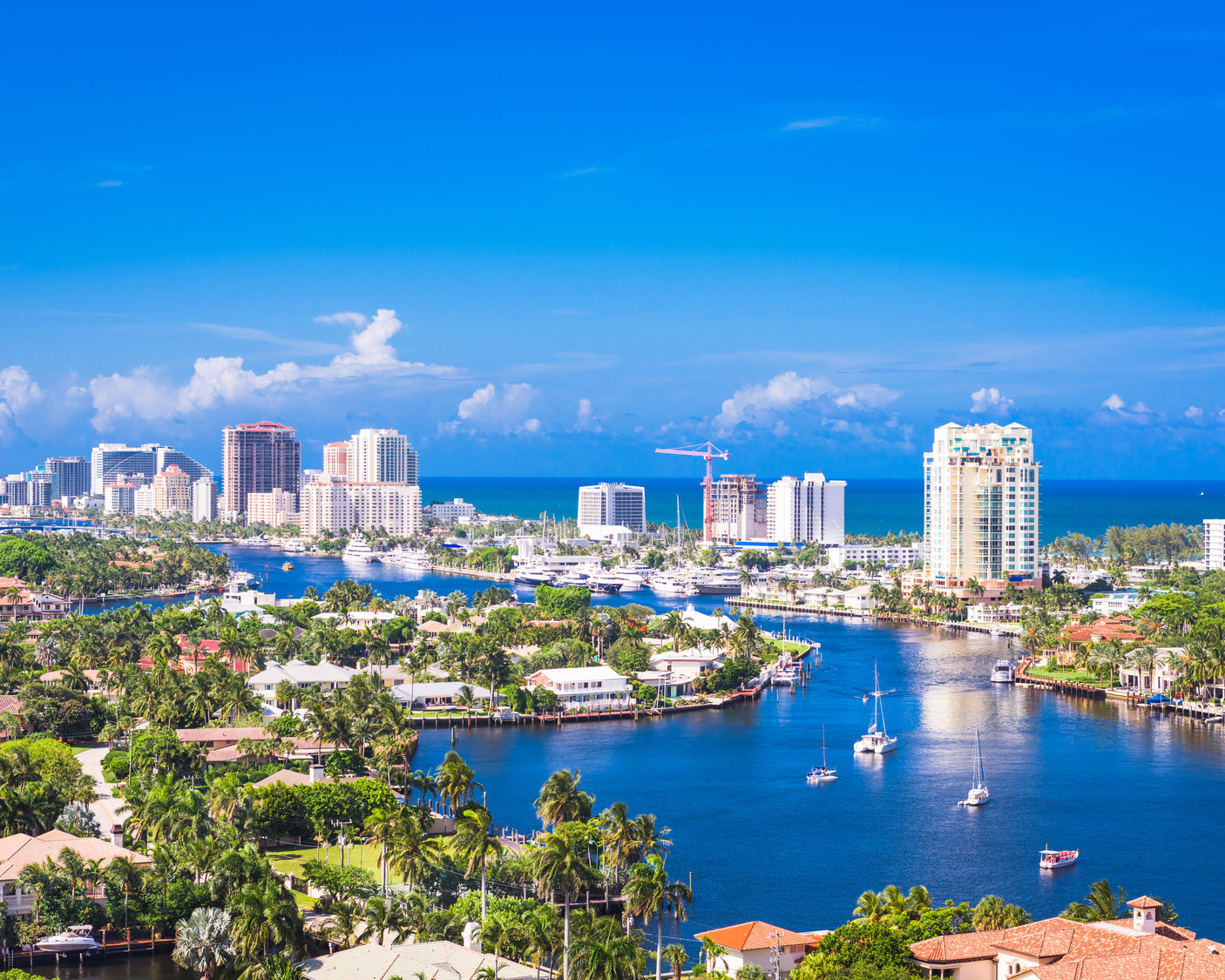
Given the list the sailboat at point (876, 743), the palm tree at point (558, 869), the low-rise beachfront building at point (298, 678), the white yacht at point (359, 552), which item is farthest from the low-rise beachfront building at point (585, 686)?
the white yacht at point (359, 552)

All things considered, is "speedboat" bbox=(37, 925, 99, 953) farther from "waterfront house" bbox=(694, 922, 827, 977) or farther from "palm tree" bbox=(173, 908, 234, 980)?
"waterfront house" bbox=(694, 922, 827, 977)

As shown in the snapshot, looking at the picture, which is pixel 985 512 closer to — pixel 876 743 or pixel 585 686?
pixel 585 686

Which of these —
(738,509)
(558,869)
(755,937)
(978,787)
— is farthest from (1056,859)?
(738,509)

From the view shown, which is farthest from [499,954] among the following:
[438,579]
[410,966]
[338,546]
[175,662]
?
[338,546]

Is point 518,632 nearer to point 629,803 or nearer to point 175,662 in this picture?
point 175,662

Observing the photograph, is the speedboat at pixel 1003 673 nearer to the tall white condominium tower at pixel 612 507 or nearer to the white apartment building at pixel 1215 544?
the white apartment building at pixel 1215 544

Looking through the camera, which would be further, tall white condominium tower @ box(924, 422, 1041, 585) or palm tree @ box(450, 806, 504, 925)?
tall white condominium tower @ box(924, 422, 1041, 585)

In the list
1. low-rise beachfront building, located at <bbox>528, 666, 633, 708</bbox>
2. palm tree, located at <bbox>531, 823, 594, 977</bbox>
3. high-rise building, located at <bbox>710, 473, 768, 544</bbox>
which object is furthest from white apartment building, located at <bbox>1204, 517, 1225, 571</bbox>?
palm tree, located at <bbox>531, 823, 594, 977</bbox>
